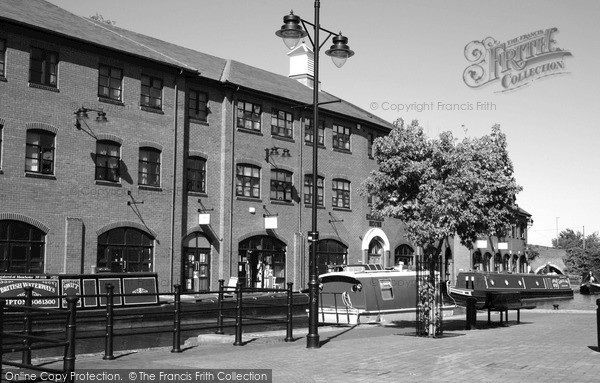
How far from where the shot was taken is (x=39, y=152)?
27.0 meters

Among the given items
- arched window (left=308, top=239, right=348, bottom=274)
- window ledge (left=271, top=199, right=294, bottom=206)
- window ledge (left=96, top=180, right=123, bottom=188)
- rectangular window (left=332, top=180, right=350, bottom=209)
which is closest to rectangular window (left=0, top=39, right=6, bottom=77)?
window ledge (left=96, top=180, right=123, bottom=188)

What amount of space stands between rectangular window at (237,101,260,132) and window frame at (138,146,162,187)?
5.80 m

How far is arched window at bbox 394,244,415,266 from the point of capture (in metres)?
47.4

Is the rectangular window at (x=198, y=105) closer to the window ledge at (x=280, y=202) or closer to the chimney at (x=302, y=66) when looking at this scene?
the window ledge at (x=280, y=202)

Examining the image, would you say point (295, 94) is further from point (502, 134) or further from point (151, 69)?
point (502, 134)

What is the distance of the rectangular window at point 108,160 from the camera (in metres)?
29.0

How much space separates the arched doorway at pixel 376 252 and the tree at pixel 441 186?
81.9 feet

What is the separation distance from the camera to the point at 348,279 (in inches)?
952

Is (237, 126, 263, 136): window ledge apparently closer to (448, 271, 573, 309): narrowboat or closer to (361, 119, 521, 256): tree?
(448, 271, 573, 309): narrowboat

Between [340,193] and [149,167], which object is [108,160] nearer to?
[149,167]

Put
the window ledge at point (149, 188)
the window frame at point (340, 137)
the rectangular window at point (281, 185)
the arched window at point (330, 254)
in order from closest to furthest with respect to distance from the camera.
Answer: the window ledge at point (149, 188)
the rectangular window at point (281, 185)
the arched window at point (330, 254)
the window frame at point (340, 137)

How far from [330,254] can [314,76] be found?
27593 mm

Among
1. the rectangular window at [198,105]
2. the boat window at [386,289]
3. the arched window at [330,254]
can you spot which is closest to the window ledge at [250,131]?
the rectangular window at [198,105]

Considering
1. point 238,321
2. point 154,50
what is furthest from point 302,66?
point 238,321
